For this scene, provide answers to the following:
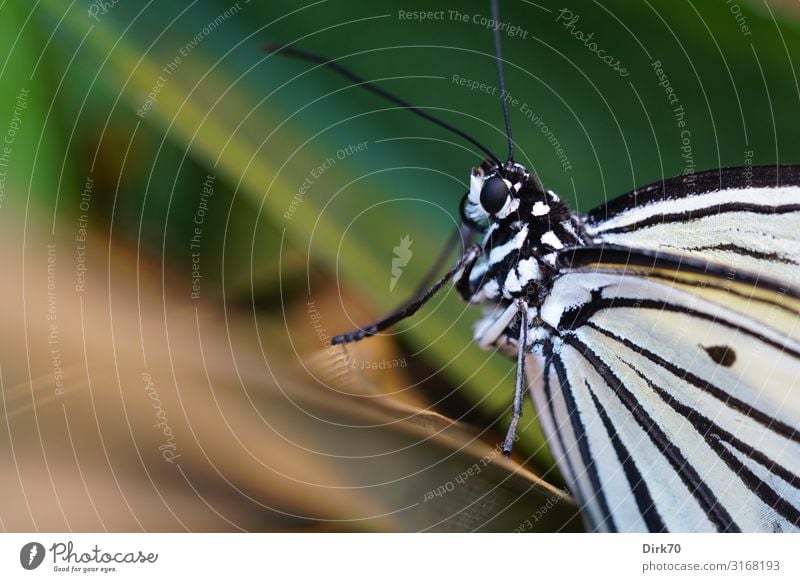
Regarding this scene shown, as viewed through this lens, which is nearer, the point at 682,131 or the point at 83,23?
the point at 83,23

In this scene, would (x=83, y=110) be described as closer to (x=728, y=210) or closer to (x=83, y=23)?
(x=83, y=23)
